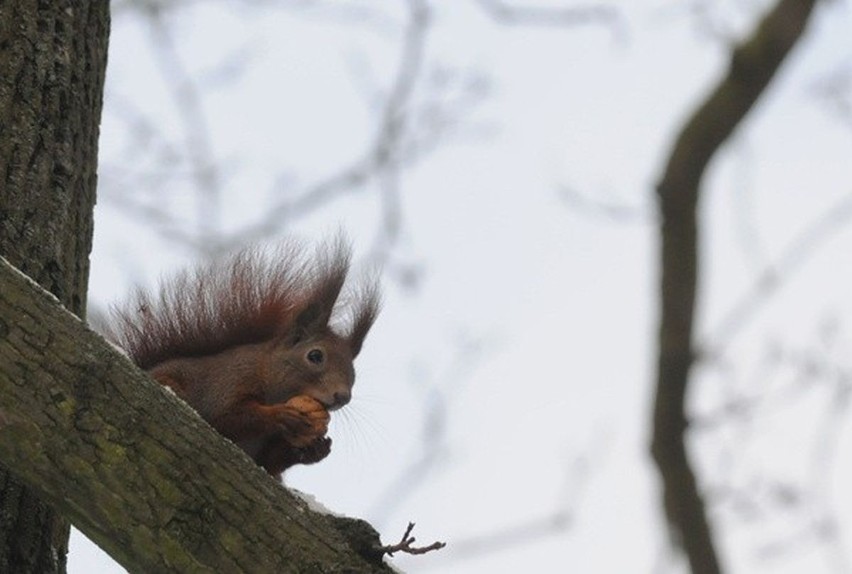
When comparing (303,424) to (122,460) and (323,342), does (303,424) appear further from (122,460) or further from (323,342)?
(122,460)

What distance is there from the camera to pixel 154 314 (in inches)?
121

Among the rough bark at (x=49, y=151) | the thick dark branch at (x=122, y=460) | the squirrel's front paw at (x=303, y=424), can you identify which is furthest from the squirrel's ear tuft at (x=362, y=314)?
the thick dark branch at (x=122, y=460)

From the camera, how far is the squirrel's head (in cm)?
311

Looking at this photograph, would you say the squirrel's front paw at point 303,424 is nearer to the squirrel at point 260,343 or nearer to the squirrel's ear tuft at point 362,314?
the squirrel at point 260,343

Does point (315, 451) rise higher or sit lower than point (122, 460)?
higher

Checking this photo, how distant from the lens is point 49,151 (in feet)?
9.41

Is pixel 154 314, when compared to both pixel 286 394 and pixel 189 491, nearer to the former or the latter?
pixel 286 394

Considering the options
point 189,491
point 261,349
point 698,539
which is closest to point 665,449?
point 698,539

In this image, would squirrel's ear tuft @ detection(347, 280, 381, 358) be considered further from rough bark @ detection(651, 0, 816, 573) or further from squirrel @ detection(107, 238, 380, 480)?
rough bark @ detection(651, 0, 816, 573)

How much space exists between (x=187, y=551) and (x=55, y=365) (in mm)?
302

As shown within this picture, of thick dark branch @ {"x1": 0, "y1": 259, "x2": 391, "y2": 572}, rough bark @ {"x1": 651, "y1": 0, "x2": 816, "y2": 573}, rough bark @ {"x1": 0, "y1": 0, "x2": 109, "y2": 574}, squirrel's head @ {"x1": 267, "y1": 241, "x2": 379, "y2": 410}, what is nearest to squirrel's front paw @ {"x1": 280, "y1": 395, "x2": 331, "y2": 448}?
squirrel's head @ {"x1": 267, "y1": 241, "x2": 379, "y2": 410}

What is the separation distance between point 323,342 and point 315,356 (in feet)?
0.20

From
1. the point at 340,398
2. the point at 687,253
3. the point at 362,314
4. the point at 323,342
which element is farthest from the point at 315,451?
the point at 687,253

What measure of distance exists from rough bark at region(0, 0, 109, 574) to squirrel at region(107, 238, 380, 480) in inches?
8.2
